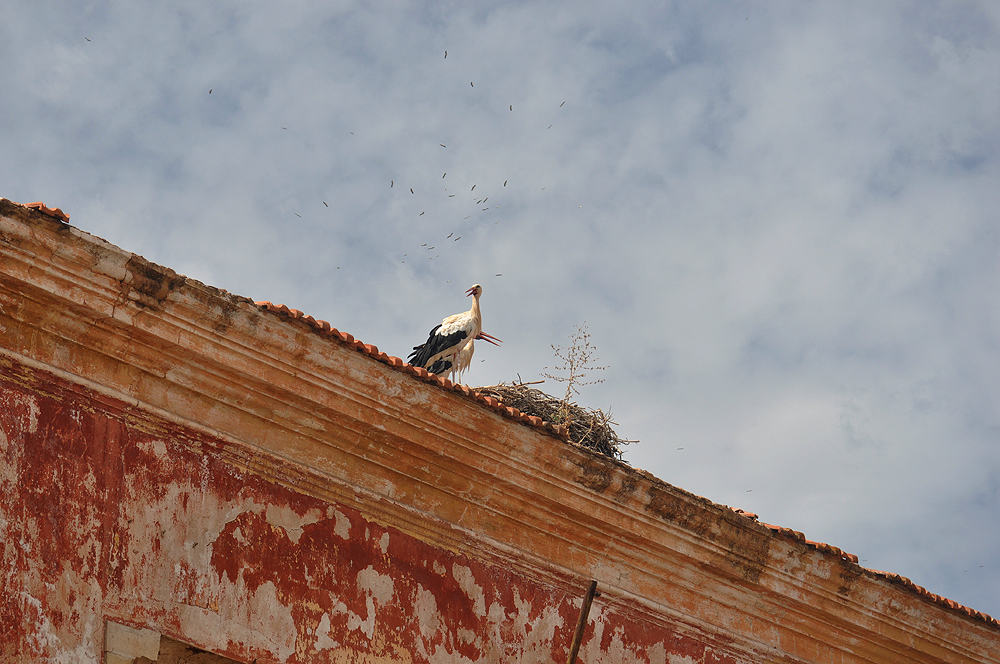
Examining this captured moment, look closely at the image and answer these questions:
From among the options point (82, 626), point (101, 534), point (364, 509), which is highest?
Result: point (364, 509)

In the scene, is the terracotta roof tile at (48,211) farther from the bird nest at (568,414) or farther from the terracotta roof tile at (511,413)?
the bird nest at (568,414)

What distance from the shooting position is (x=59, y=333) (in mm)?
4969

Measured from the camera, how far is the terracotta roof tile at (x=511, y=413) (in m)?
5.44

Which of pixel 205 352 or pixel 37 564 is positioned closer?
pixel 37 564

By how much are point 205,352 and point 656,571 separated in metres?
2.99

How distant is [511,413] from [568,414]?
220 centimetres

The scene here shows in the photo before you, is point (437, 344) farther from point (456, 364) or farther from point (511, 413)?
point (511, 413)

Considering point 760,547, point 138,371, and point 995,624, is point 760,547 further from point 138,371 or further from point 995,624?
point 138,371

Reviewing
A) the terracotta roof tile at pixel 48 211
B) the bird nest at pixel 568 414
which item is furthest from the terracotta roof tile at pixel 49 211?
the bird nest at pixel 568 414

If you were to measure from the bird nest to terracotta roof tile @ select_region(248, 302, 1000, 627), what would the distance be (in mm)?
1484

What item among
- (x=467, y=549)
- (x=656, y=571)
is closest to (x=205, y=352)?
(x=467, y=549)

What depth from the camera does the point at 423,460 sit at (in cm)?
588

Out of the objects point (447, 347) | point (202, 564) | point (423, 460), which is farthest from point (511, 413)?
point (447, 347)

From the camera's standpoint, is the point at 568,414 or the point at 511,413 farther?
the point at 568,414
